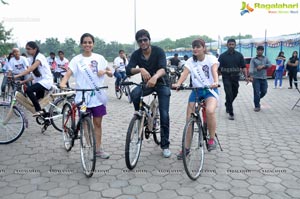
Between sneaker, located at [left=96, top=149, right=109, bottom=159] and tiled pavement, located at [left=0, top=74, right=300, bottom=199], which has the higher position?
sneaker, located at [left=96, top=149, right=109, bottom=159]

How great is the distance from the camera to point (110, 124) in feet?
21.2

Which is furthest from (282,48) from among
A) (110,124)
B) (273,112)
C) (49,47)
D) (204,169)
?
(49,47)

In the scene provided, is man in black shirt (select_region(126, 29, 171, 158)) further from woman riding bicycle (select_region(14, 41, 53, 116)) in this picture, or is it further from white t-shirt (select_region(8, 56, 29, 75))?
white t-shirt (select_region(8, 56, 29, 75))

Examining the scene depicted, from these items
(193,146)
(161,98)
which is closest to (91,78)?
(161,98)

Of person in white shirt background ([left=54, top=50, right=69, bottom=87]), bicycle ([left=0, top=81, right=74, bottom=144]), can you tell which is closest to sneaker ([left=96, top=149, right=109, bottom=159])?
bicycle ([left=0, top=81, right=74, bottom=144])

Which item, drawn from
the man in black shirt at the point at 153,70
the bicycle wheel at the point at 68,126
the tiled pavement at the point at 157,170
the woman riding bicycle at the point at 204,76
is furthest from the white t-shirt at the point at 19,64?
the woman riding bicycle at the point at 204,76

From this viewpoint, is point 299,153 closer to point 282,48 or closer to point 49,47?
point 282,48

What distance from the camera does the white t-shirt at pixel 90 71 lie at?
12.6 ft

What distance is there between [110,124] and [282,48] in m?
18.3

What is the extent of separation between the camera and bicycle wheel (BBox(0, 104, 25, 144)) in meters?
4.89

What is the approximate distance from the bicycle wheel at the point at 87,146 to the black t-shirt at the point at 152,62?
1001 millimetres

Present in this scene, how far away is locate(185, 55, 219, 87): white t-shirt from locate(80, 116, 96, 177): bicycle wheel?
160 cm

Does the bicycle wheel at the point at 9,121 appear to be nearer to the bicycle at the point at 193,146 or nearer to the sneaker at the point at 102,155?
the sneaker at the point at 102,155

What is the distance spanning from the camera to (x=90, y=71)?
3857 millimetres
